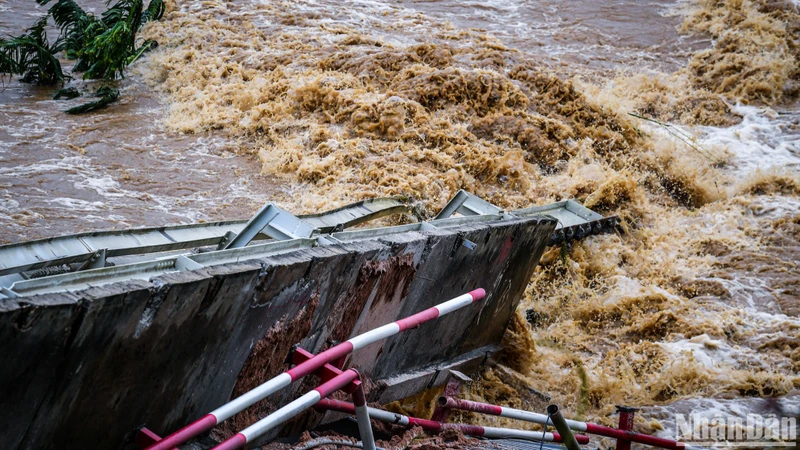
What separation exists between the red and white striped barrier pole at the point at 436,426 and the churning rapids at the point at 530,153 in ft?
5.26

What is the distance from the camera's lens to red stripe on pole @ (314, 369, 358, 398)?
10.9 ft

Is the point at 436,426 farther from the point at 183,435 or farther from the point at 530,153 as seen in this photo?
the point at 530,153

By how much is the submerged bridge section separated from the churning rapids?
3.67ft

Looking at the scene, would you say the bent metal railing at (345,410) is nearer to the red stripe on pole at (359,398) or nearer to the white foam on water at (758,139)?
the red stripe on pole at (359,398)

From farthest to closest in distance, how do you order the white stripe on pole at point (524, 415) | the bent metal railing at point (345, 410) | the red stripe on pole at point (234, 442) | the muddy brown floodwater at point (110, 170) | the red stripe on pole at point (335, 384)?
the muddy brown floodwater at point (110, 170)
the white stripe on pole at point (524, 415)
the red stripe on pole at point (335, 384)
the bent metal railing at point (345, 410)
the red stripe on pole at point (234, 442)

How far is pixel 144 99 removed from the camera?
12477 mm

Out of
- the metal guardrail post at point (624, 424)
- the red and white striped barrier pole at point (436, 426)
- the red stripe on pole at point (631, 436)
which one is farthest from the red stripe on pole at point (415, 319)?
the metal guardrail post at point (624, 424)

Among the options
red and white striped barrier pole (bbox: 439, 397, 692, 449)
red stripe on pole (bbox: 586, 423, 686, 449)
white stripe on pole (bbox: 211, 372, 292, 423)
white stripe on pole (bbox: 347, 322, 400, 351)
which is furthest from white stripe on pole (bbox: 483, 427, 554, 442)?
white stripe on pole (bbox: 211, 372, 292, 423)

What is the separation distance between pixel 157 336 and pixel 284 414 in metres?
0.86

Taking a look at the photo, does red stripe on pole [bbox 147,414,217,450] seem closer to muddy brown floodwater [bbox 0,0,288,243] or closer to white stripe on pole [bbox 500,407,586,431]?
white stripe on pole [bbox 500,407,586,431]

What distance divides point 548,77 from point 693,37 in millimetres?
5333

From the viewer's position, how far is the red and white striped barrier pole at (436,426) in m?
4.16

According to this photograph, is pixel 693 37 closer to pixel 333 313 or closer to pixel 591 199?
pixel 591 199

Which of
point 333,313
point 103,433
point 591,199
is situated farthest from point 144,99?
→ point 103,433
